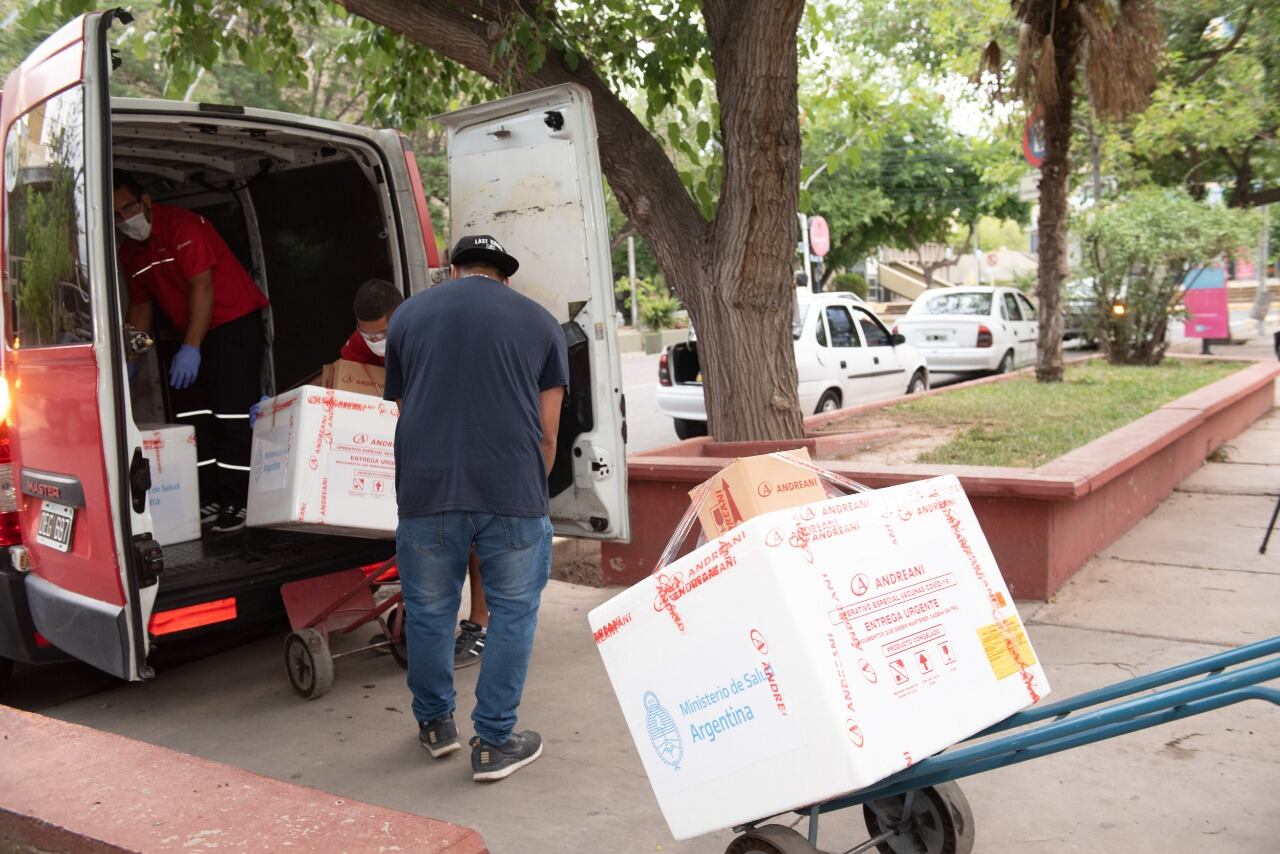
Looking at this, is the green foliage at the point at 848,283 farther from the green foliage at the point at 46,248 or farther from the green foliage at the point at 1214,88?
the green foliage at the point at 46,248

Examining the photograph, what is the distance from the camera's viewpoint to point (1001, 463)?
7109mm

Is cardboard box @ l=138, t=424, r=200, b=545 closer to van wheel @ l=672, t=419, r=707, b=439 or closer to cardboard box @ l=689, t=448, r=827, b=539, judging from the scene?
cardboard box @ l=689, t=448, r=827, b=539

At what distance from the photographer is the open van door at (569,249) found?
15.0 ft

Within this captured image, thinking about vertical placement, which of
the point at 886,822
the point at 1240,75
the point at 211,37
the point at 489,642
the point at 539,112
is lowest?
the point at 886,822

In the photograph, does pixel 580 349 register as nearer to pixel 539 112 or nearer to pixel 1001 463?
pixel 539 112

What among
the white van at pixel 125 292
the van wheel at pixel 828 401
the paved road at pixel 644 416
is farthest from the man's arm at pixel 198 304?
the van wheel at pixel 828 401

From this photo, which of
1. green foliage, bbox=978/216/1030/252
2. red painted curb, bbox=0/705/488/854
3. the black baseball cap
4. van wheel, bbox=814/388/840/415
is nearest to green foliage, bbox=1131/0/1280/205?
van wheel, bbox=814/388/840/415

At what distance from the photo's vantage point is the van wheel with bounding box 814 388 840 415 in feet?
39.3

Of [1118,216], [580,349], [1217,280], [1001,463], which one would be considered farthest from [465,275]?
[1217,280]

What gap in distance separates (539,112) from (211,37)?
363cm

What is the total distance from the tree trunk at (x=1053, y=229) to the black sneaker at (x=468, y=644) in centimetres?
939

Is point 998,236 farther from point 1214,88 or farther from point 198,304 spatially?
point 198,304

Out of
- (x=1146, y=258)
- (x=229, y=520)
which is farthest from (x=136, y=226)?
(x=1146, y=258)

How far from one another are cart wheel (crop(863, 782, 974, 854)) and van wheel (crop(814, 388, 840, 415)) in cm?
906
